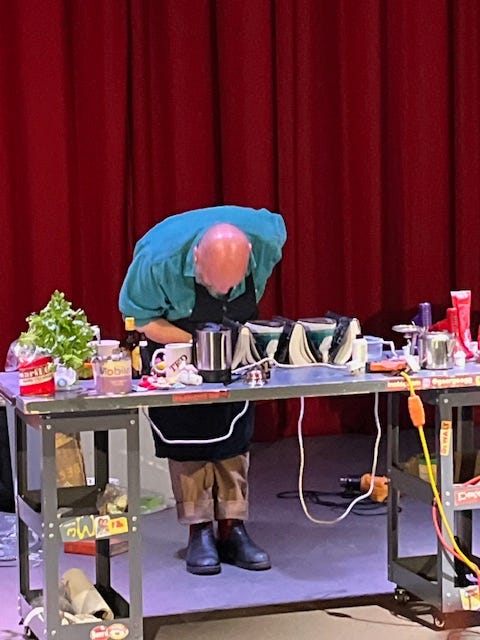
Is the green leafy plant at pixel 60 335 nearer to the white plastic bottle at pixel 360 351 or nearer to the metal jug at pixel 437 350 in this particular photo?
the white plastic bottle at pixel 360 351

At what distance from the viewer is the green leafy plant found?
2840mm

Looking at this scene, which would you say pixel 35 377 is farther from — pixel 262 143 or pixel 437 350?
pixel 262 143

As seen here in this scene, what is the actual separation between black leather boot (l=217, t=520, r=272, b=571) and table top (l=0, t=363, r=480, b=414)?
0.73 meters

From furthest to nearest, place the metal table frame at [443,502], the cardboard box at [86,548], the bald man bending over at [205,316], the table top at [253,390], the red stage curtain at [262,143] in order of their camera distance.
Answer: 1. the red stage curtain at [262,143]
2. the cardboard box at [86,548]
3. the bald man bending over at [205,316]
4. the metal table frame at [443,502]
5. the table top at [253,390]

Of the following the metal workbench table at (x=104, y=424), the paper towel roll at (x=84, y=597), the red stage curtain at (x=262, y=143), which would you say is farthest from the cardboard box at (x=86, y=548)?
the red stage curtain at (x=262, y=143)

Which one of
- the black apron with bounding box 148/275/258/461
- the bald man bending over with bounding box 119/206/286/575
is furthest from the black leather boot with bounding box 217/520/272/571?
the black apron with bounding box 148/275/258/461

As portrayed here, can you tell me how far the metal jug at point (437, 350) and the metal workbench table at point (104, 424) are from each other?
51 mm

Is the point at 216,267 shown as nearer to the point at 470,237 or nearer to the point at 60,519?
the point at 60,519

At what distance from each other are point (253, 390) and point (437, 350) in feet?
1.71

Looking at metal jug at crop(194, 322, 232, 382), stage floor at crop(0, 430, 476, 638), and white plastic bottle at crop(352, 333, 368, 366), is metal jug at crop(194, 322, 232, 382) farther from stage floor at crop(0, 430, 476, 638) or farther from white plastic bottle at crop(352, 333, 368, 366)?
stage floor at crop(0, 430, 476, 638)

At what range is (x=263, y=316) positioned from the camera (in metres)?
5.33

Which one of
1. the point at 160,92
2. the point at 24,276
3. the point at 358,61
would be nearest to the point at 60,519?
the point at 24,276

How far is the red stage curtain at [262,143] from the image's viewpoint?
4918mm

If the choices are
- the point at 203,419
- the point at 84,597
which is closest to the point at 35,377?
the point at 84,597
